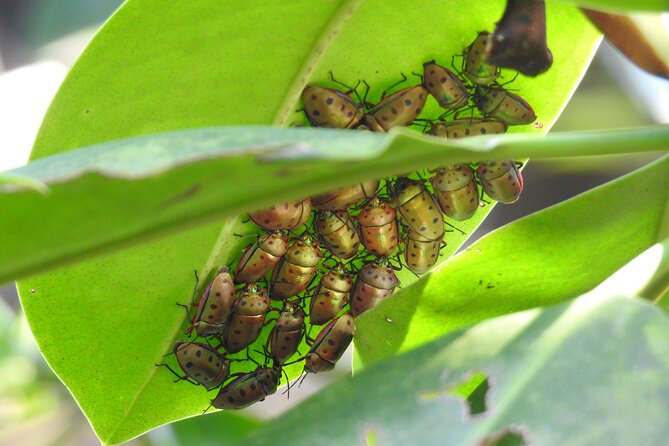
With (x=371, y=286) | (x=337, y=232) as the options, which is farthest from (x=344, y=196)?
(x=371, y=286)

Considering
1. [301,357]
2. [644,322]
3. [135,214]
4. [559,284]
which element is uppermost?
[135,214]

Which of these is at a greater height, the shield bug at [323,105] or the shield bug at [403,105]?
the shield bug at [323,105]

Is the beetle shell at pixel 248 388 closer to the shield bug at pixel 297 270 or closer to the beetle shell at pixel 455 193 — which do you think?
the shield bug at pixel 297 270

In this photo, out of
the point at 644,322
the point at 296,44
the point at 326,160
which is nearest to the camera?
the point at 326,160

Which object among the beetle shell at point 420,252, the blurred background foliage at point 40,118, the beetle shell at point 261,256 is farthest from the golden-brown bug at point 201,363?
the blurred background foliage at point 40,118

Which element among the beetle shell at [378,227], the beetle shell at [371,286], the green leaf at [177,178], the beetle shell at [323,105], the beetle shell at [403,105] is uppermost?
the green leaf at [177,178]

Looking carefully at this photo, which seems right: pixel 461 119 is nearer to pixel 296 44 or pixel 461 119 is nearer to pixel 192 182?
pixel 296 44

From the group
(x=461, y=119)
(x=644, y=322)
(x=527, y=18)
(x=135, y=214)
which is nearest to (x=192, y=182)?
(x=135, y=214)
